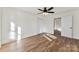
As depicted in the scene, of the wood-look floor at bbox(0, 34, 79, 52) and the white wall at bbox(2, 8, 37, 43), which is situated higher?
the white wall at bbox(2, 8, 37, 43)

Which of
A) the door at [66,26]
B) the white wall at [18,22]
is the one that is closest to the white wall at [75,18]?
the door at [66,26]

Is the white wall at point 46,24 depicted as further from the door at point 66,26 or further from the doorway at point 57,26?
the door at point 66,26

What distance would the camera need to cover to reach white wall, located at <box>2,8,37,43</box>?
6.27ft

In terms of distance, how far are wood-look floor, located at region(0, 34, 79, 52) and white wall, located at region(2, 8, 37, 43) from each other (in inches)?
5.9

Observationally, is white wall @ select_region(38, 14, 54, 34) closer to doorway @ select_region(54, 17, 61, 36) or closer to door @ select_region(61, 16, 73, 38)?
doorway @ select_region(54, 17, 61, 36)

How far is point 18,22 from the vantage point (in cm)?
198

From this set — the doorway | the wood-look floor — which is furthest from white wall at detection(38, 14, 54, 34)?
the wood-look floor

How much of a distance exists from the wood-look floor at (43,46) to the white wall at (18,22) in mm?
150

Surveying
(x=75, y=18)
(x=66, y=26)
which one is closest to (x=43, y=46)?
(x=66, y=26)

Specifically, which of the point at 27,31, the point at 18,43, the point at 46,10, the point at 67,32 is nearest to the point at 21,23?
the point at 27,31

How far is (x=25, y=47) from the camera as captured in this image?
1.96 metres
